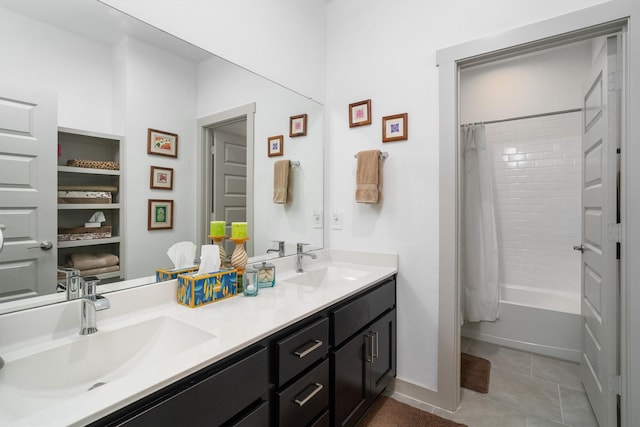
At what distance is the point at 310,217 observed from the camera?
7.10ft

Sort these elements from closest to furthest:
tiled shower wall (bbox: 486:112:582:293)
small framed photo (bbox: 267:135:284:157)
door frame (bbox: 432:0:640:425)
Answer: door frame (bbox: 432:0:640:425) < small framed photo (bbox: 267:135:284:157) < tiled shower wall (bbox: 486:112:582:293)

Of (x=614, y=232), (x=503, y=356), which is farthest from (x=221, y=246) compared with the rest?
(x=503, y=356)

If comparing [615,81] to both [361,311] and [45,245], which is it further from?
[45,245]

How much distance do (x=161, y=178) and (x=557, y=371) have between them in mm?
2836

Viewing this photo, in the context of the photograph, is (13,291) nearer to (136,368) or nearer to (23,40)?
(136,368)

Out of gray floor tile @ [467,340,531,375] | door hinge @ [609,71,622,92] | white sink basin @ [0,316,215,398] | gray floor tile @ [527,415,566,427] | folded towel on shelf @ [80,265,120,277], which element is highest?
door hinge @ [609,71,622,92]

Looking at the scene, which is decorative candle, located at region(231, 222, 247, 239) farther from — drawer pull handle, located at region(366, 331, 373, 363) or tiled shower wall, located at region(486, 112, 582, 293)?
tiled shower wall, located at region(486, 112, 582, 293)

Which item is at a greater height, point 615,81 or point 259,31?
point 259,31

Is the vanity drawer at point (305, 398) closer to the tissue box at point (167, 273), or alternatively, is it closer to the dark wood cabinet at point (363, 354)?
the dark wood cabinet at point (363, 354)

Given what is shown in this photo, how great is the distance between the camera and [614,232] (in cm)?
143

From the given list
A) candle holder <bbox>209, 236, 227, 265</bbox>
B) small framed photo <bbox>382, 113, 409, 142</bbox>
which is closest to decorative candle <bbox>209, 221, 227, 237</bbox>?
candle holder <bbox>209, 236, 227, 265</bbox>

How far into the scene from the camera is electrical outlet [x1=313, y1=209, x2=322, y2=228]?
2.19m

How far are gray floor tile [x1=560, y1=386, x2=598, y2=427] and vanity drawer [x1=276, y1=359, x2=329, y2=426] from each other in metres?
1.44

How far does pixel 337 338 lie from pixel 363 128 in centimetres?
135
